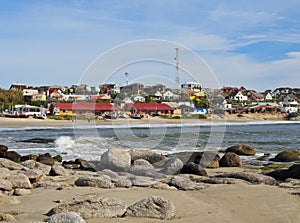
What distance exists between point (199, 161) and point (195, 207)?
323 inches

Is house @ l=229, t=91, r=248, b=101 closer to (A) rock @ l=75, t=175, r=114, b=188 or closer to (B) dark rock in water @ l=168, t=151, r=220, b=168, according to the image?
(B) dark rock in water @ l=168, t=151, r=220, b=168

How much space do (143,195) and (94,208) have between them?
7.17ft

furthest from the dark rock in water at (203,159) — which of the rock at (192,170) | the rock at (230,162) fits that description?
the rock at (192,170)

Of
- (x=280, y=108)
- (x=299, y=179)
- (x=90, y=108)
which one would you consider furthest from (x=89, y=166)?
(x=280, y=108)

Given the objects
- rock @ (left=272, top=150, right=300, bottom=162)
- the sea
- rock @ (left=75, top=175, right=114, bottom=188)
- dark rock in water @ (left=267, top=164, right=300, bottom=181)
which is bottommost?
the sea

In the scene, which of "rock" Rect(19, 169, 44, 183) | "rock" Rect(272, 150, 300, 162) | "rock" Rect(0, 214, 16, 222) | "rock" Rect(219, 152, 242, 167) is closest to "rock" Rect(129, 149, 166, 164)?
"rock" Rect(219, 152, 242, 167)

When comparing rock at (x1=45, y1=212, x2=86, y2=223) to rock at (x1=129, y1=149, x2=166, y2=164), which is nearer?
rock at (x1=45, y1=212, x2=86, y2=223)

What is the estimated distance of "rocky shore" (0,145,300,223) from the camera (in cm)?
612

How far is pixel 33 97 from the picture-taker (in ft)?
274

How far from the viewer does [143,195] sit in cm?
811

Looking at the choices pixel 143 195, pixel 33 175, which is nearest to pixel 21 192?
pixel 33 175

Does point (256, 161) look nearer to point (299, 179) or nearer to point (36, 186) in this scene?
point (299, 179)

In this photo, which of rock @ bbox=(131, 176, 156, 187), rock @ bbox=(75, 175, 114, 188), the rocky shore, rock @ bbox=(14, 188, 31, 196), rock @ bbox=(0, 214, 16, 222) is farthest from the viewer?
rock @ bbox=(131, 176, 156, 187)

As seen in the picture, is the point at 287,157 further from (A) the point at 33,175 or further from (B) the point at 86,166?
(A) the point at 33,175
